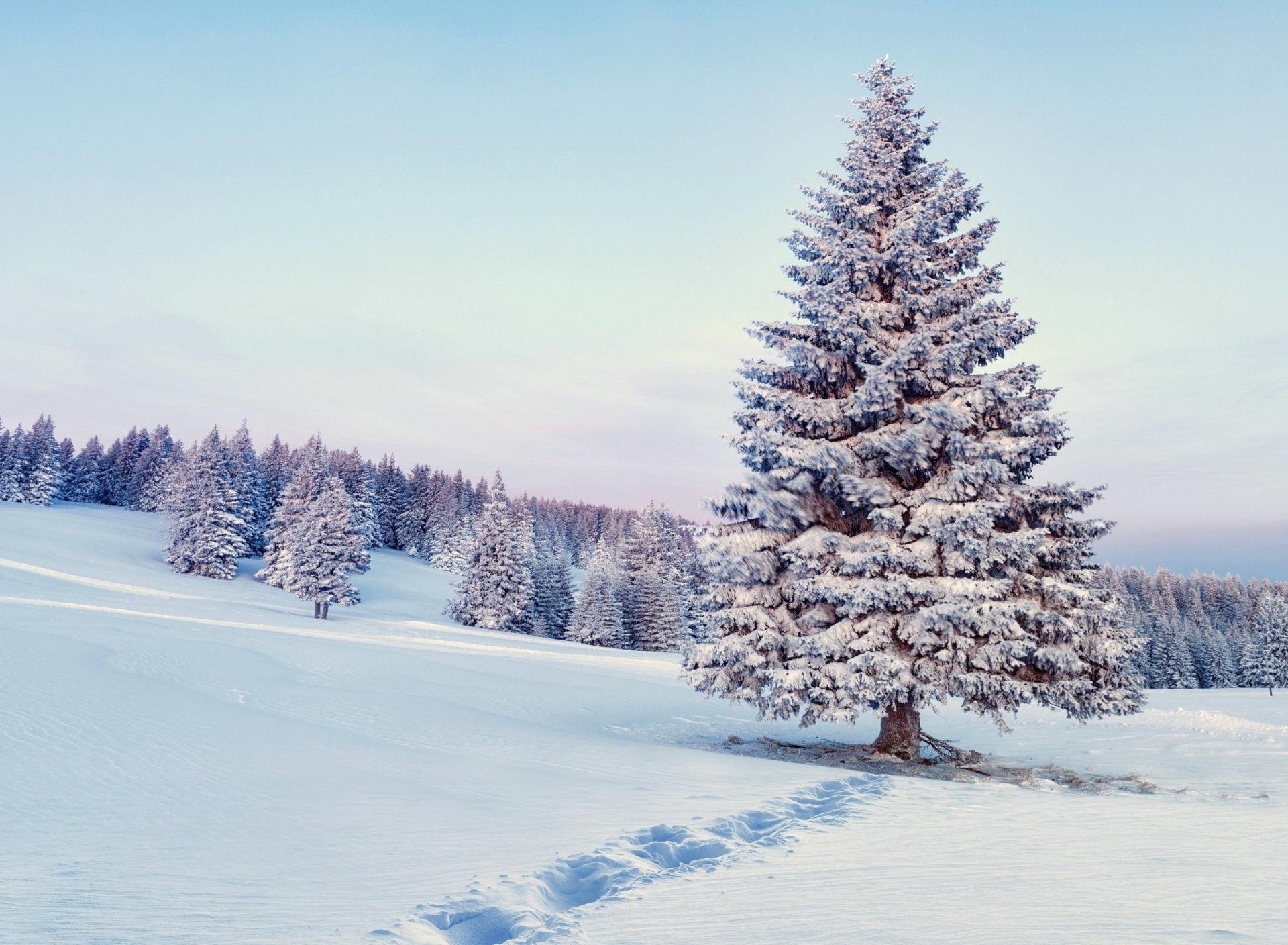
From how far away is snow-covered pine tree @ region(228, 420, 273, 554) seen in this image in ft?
212

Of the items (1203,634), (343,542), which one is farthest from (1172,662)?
(343,542)

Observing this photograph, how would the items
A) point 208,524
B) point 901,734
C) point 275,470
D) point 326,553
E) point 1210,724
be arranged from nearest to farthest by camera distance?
1. point 901,734
2. point 1210,724
3. point 326,553
4. point 208,524
5. point 275,470

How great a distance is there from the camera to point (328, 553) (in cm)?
4641

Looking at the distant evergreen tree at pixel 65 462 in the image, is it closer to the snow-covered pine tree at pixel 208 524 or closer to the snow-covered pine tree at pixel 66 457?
the snow-covered pine tree at pixel 66 457

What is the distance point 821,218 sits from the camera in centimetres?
1241

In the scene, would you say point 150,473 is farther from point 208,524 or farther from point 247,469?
point 208,524

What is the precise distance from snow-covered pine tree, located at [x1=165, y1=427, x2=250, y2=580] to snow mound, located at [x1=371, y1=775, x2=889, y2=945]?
56.8m

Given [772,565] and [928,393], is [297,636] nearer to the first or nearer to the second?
[772,565]

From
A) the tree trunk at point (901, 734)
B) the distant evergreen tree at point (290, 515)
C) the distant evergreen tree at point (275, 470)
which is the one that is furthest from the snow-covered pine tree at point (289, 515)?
the tree trunk at point (901, 734)

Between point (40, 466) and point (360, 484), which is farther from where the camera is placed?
point (360, 484)

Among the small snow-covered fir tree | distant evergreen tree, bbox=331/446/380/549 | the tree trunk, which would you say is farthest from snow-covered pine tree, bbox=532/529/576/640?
the tree trunk

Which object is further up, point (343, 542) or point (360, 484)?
point (360, 484)

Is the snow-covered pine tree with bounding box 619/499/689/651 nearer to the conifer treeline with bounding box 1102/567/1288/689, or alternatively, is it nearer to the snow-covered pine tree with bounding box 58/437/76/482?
the conifer treeline with bounding box 1102/567/1288/689

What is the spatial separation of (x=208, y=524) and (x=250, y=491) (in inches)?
632
